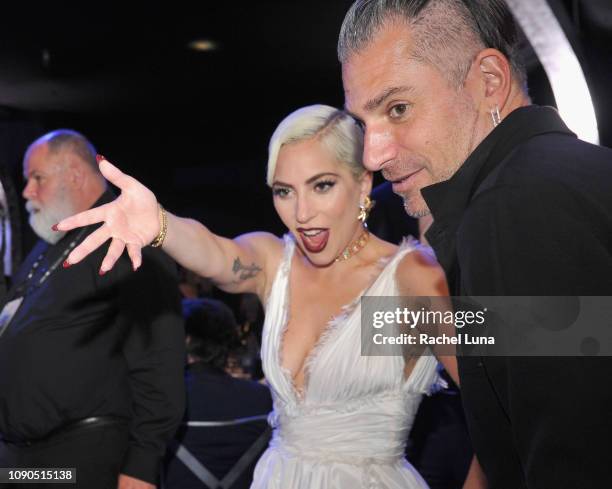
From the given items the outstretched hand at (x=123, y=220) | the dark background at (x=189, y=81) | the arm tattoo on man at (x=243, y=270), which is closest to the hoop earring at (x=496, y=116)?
the outstretched hand at (x=123, y=220)

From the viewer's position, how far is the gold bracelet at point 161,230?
174 cm

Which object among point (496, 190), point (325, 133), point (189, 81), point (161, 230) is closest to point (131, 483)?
point (161, 230)

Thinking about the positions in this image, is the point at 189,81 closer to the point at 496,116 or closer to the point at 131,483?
the point at 131,483

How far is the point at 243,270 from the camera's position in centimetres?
227

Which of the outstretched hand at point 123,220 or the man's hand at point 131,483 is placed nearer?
the outstretched hand at point 123,220

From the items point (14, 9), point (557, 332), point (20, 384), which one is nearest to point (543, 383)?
point (557, 332)

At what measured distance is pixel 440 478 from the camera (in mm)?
3115

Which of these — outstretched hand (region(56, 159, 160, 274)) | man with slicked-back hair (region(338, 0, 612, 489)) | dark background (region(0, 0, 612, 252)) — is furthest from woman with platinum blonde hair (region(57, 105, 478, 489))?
dark background (region(0, 0, 612, 252))

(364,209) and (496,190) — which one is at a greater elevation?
(364,209)

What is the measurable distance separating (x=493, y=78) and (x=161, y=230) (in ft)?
3.01

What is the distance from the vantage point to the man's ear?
4.22ft

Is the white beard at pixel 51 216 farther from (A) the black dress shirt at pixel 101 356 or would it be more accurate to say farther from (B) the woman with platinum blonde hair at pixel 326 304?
(B) the woman with platinum blonde hair at pixel 326 304

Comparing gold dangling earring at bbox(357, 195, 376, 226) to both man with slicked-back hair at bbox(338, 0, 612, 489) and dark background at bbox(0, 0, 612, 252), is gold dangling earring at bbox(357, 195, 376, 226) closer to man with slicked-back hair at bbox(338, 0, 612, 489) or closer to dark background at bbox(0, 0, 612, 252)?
man with slicked-back hair at bbox(338, 0, 612, 489)

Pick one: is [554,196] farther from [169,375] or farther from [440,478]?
[440,478]
